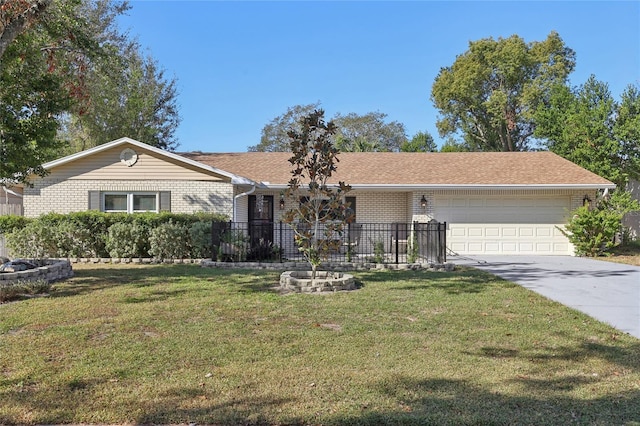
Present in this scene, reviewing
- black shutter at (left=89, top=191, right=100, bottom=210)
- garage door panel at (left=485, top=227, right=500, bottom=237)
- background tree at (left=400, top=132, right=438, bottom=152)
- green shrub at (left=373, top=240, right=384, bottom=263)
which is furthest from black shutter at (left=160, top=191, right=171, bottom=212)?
background tree at (left=400, top=132, right=438, bottom=152)

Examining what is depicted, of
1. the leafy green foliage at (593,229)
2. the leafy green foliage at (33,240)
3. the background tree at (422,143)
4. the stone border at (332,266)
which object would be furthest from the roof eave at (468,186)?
the background tree at (422,143)

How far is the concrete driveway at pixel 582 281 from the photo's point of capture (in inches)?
276

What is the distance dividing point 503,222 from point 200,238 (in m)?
10.4

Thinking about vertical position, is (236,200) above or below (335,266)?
above

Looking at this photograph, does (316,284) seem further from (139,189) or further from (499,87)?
(499,87)

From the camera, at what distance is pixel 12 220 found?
13734mm

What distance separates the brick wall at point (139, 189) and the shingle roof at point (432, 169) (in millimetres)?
2068

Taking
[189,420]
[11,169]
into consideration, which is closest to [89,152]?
[11,169]

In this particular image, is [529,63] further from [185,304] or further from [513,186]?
[185,304]

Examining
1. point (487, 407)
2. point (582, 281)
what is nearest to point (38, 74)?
point (487, 407)

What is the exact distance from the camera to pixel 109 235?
43.5 feet

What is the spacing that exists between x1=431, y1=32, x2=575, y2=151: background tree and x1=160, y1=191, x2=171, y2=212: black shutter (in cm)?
2376

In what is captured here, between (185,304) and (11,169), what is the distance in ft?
16.6

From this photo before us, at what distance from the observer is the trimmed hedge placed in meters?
13.1
